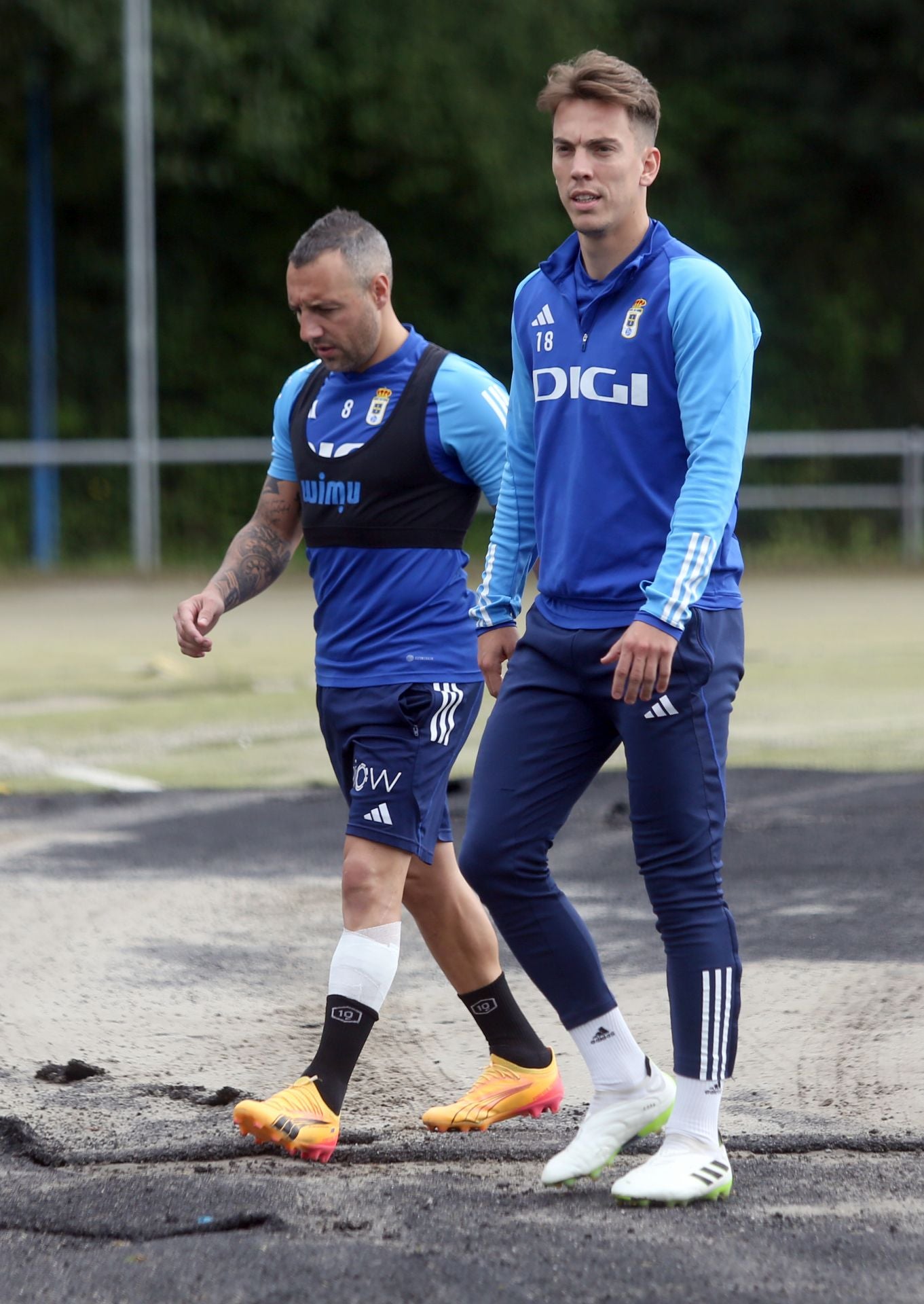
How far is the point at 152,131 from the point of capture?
25109mm

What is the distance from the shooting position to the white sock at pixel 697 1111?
376 centimetres

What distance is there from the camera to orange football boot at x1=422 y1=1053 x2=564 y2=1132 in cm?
422

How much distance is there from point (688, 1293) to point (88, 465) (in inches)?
954

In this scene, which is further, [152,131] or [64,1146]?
[152,131]

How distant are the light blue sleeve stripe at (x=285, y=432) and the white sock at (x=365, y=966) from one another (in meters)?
1.09

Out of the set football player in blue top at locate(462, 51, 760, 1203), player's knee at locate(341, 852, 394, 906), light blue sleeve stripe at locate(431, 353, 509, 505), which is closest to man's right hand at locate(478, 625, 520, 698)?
football player in blue top at locate(462, 51, 760, 1203)

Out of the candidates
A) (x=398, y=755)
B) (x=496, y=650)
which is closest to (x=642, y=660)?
(x=496, y=650)

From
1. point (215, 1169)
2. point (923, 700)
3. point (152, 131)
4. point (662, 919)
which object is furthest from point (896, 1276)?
point (152, 131)

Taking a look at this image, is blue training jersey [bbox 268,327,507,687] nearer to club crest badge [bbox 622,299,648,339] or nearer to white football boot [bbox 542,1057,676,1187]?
club crest badge [bbox 622,299,648,339]

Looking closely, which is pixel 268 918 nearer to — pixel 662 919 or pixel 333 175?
pixel 662 919

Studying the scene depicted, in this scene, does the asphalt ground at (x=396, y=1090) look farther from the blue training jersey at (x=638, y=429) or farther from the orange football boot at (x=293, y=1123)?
the blue training jersey at (x=638, y=429)

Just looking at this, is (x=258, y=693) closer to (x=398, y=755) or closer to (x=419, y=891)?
(x=419, y=891)

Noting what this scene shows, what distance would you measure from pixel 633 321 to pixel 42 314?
24077 millimetres

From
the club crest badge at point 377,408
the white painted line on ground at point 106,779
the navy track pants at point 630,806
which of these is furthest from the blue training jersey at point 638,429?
the white painted line on ground at point 106,779
